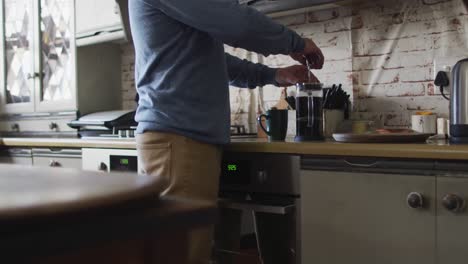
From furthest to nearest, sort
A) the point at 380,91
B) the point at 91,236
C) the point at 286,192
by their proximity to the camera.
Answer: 1. the point at 380,91
2. the point at 286,192
3. the point at 91,236

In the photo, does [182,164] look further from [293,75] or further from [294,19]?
[294,19]

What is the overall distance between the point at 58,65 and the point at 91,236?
3074 millimetres

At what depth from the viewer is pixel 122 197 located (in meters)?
0.48

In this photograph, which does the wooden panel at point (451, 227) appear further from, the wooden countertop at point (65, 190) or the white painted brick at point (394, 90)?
the wooden countertop at point (65, 190)

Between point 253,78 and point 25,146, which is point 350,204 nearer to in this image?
point 253,78

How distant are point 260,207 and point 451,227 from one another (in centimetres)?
60

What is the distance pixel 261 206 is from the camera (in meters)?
1.75

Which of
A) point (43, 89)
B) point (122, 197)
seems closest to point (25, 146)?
point (43, 89)

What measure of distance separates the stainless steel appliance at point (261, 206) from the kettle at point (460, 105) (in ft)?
1.56

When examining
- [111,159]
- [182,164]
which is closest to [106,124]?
[111,159]

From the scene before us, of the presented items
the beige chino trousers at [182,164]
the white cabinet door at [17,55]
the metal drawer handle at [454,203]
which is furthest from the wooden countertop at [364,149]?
the white cabinet door at [17,55]

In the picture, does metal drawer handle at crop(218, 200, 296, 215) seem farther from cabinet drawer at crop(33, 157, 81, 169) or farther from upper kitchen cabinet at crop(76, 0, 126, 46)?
upper kitchen cabinet at crop(76, 0, 126, 46)

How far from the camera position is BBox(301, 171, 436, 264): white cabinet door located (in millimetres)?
1455

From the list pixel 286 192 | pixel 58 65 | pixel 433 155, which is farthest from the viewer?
pixel 58 65
